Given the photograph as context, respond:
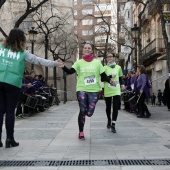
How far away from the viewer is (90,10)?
315 feet

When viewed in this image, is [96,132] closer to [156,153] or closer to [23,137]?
[23,137]

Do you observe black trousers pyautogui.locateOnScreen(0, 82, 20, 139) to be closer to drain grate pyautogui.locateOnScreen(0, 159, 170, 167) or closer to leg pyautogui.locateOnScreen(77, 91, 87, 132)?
drain grate pyautogui.locateOnScreen(0, 159, 170, 167)

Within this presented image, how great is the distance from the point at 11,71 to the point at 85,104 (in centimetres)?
176

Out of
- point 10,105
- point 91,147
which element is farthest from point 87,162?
point 10,105

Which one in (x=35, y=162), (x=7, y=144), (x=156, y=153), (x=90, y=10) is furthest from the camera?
(x=90, y=10)

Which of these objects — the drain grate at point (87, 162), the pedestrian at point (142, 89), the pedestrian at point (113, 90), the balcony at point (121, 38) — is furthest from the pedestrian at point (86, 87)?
the balcony at point (121, 38)

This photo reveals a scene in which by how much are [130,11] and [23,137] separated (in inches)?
1873

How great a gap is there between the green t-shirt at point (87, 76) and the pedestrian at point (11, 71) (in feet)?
3.25

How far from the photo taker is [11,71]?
19.8 ft

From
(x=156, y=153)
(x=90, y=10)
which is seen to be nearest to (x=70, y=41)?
(x=156, y=153)

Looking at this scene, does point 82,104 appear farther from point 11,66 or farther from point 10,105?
point 11,66

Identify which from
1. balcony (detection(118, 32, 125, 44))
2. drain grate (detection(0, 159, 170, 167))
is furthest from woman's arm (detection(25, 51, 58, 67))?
balcony (detection(118, 32, 125, 44))

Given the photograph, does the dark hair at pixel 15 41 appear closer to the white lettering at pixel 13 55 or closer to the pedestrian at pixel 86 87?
the white lettering at pixel 13 55

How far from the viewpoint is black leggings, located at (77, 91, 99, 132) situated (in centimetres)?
707
